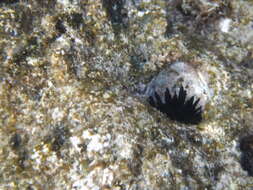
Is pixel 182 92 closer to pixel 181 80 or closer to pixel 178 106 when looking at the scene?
pixel 178 106

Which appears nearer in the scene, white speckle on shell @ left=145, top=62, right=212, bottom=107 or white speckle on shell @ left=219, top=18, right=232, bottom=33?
white speckle on shell @ left=145, top=62, right=212, bottom=107

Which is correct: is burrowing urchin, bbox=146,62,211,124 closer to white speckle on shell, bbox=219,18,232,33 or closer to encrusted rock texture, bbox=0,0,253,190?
encrusted rock texture, bbox=0,0,253,190

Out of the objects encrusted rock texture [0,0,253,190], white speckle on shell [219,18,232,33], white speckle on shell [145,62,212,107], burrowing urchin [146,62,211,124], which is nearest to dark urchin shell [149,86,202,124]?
burrowing urchin [146,62,211,124]

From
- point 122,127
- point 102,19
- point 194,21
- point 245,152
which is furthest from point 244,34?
point 122,127

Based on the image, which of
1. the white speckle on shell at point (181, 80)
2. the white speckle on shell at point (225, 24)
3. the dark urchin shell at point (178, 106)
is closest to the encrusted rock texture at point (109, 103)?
the white speckle on shell at point (181, 80)

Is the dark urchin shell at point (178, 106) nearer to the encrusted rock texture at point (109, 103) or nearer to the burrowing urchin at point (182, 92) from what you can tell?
the burrowing urchin at point (182, 92)

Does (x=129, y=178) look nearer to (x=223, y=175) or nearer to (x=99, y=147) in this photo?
(x=99, y=147)

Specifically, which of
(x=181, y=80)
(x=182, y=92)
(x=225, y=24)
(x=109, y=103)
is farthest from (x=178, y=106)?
(x=225, y=24)
